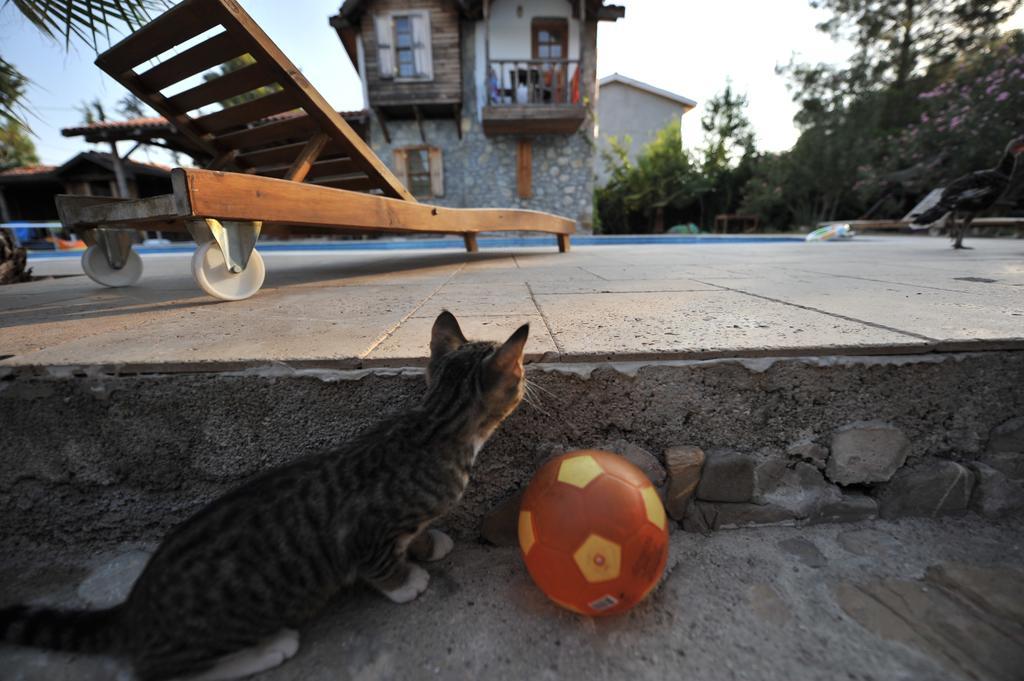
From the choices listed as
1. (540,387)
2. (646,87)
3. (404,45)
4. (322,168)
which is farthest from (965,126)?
(540,387)

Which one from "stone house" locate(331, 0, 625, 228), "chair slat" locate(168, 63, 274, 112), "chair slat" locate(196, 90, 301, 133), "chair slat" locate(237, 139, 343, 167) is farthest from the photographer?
Answer: "stone house" locate(331, 0, 625, 228)

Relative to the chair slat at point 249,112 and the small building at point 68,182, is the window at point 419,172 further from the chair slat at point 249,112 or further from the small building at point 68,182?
the chair slat at point 249,112

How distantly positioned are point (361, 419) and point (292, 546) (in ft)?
1.29

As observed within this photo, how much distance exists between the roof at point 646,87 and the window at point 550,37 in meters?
6.72

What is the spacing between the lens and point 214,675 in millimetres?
856

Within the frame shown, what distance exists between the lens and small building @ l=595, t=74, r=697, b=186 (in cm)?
1839

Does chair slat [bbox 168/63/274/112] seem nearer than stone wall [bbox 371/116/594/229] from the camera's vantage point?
Yes

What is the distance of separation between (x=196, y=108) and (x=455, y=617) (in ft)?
11.4

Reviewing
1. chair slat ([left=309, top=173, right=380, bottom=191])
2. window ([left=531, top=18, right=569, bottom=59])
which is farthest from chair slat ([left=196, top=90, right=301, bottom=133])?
window ([left=531, top=18, right=569, bottom=59])

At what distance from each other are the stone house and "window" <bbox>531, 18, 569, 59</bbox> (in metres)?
0.03

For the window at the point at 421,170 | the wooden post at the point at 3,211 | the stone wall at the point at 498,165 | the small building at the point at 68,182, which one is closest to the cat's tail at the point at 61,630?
the stone wall at the point at 498,165

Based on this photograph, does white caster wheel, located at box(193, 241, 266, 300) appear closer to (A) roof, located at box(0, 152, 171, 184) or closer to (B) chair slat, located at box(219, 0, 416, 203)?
(B) chair slat, located at box(219, 0, 416, 203)

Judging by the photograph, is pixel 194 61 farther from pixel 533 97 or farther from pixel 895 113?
pixel 895 113

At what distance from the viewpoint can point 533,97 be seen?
11.8 metres
